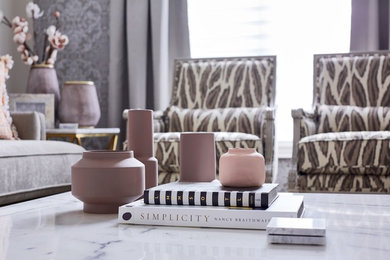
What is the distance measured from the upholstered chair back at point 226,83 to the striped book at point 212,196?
2.19 metres

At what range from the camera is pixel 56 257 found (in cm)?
79

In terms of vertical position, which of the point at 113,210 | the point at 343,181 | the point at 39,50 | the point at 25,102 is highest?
the point at 39,50

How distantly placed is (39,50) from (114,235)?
3.55 meters

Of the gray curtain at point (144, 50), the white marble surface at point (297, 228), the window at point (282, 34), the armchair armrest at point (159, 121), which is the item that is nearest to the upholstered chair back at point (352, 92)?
the window at point (282, 34)

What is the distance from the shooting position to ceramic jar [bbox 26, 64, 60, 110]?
3.49m

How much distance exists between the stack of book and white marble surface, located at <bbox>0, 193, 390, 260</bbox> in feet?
0.07

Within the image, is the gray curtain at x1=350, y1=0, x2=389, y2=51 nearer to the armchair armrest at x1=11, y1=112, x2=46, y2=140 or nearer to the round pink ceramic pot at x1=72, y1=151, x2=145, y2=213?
the armchair armrest at x1=11, y1=112, x2=46, y2=140

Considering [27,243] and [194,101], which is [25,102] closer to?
[194,101]

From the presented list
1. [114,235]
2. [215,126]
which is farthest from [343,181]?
[114,235]

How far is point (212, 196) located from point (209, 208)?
0.11ft

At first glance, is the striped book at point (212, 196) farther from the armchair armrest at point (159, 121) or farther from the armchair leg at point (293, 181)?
the armchair armrest at point (159, 121)

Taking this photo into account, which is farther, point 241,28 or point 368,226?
point 241,28

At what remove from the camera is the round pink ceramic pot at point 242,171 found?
45.9 inches

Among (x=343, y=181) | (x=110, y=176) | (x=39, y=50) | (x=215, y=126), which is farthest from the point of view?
(x=39, y=50)
